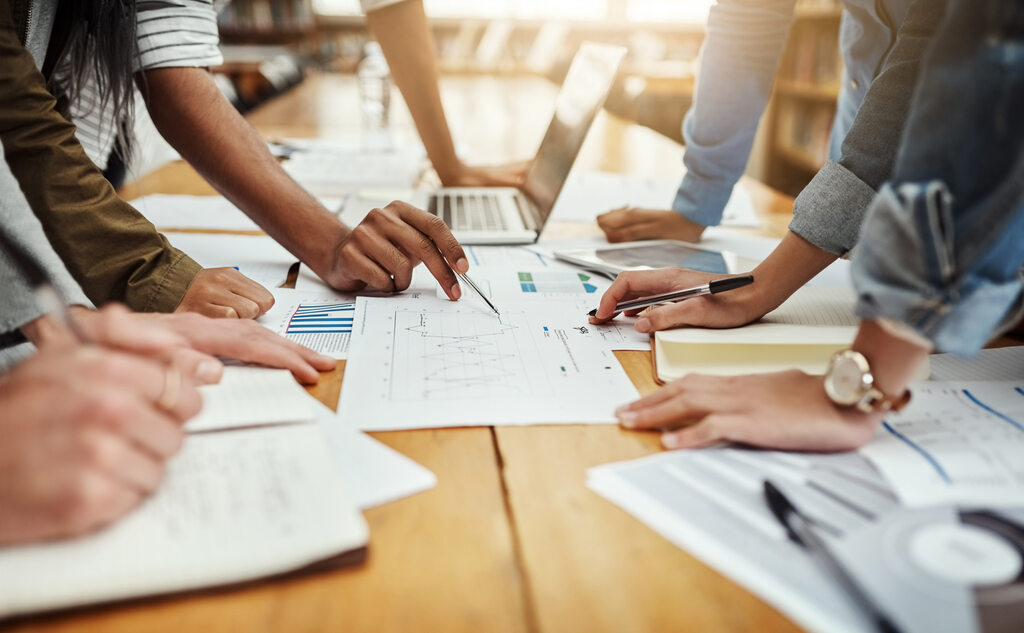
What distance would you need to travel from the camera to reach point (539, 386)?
2.29 ft

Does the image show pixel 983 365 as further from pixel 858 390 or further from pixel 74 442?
pixel 74 442

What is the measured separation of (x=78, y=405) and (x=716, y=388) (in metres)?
0.47

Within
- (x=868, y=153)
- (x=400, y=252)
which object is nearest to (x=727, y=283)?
(x=868, y=153)

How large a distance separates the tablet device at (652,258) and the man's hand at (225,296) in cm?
47

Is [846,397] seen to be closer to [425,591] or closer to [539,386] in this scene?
[539,386]

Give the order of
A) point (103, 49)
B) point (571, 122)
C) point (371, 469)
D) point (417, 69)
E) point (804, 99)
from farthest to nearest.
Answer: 1. point (804, 99)
2. point (417, 69)
3. point (571, 122)
4. point (103, 49)
5. point (371, 469)

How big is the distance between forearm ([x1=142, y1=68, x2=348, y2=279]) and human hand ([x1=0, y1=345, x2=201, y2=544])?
55cm

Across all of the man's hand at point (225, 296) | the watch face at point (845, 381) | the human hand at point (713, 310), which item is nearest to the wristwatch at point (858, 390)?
the watch face at point (845, 381)

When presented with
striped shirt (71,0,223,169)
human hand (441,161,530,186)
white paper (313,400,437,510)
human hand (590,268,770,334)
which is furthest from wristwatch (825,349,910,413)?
human hand (441,161,530,186)

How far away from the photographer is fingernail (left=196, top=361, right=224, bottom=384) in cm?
61

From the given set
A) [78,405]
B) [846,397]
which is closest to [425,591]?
[78,405]

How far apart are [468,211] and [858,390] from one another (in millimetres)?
916

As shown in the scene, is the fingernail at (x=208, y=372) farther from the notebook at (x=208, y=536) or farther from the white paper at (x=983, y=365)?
the white paper at (x=983, y=365)

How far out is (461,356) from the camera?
755 mm
